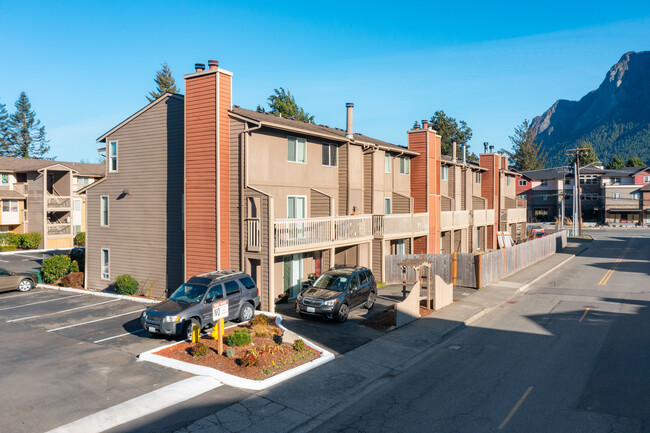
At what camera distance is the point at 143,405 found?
1020cm

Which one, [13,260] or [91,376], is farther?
[13,260]

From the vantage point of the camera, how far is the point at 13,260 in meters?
37.7

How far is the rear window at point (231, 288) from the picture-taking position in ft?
53.7

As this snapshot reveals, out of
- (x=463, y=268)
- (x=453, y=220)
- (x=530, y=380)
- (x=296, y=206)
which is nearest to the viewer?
(x=530, y=380)

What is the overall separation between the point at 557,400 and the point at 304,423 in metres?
5.78

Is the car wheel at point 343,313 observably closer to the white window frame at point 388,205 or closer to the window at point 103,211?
the white window frame at point 388,205

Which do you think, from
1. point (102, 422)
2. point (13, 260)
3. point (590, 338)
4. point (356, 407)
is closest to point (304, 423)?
point (356, 407)

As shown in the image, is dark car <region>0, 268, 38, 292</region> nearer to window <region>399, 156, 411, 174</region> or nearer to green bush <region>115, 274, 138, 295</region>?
green bush <region>115, 274, 138, 295</region>

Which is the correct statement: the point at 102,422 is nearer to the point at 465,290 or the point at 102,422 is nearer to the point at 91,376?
the point at 91,376

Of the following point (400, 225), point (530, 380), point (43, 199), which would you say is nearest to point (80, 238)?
point (43, 199)

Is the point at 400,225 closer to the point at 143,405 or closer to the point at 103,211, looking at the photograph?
the point at 103,211

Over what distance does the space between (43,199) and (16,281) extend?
2491 centimetres

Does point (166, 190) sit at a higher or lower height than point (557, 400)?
higher

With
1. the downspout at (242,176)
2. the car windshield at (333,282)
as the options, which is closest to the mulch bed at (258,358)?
the car windshield at (333,282)
